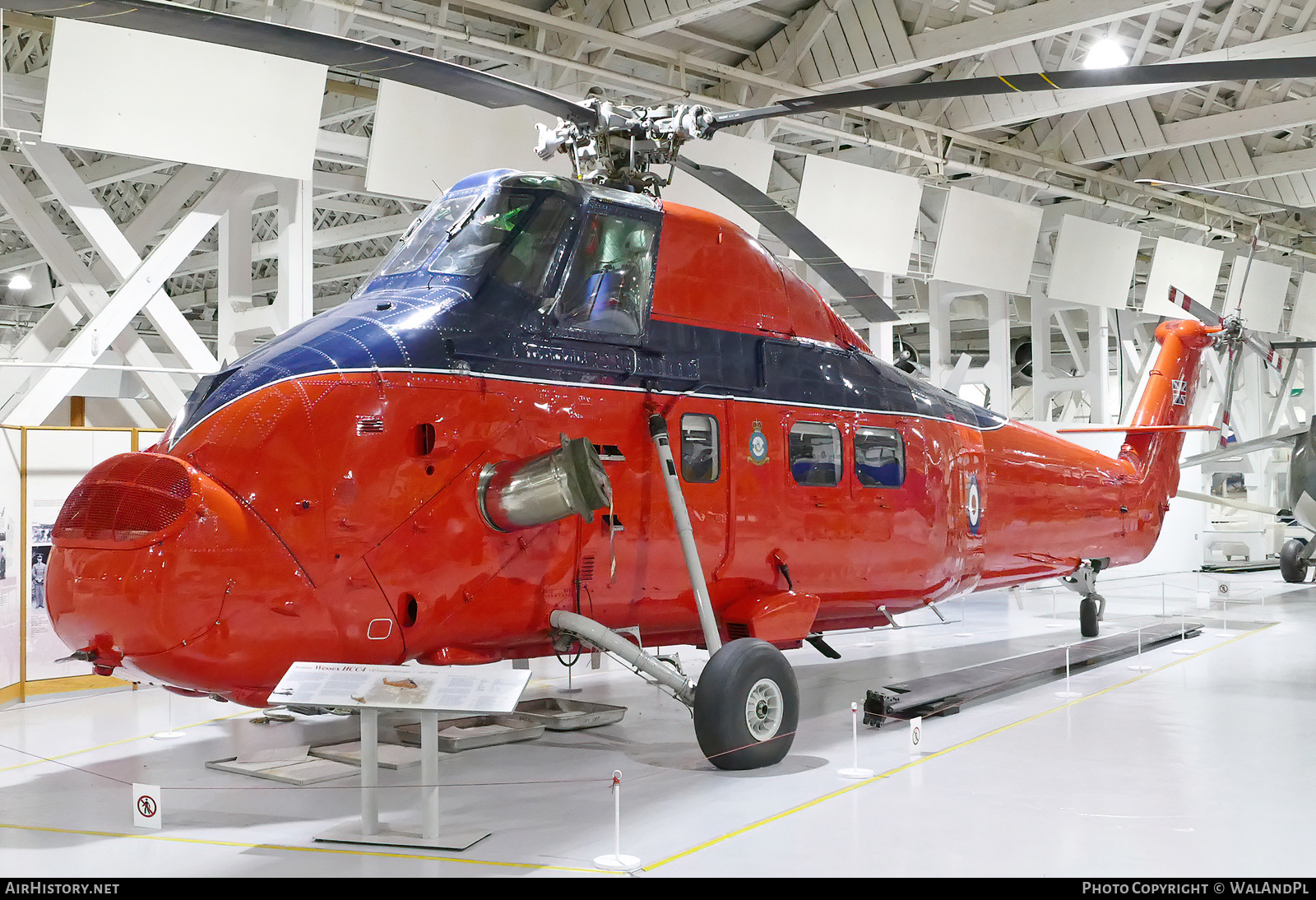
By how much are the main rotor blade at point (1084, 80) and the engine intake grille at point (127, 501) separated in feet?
12.9

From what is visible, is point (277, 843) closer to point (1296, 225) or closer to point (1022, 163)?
point (1022, 163)

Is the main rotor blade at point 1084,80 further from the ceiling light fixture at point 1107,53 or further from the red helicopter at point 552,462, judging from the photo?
the ceiling light fixture at point 1107,53

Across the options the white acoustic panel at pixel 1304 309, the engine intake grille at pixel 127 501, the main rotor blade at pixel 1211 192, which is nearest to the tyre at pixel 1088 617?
the main rotor blade at pixel 1211 192

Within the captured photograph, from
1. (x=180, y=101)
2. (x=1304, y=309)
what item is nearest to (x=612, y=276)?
(x=180, y=101)

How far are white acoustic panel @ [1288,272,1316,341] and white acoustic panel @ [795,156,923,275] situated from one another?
54.2 feet

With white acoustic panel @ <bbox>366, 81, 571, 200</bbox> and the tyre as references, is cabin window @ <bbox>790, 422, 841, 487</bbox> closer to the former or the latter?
white acoustic panel @ <bbox>366, 81, 571, 200</bbox>

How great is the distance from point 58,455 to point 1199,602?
1535 cm

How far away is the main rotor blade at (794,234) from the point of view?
7.74 m

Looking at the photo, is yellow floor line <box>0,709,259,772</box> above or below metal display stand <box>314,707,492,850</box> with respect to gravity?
below

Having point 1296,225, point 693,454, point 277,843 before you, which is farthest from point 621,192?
point 1296,225

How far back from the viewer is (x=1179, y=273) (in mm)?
22656

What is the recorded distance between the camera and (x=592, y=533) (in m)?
6.97

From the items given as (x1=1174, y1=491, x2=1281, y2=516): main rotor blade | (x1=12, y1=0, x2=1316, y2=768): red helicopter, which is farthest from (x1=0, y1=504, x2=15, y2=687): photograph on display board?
(x1=1174, y1=491, x2=1281, y2=516): main rotor blade

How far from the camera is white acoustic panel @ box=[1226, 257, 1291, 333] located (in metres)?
25.8
